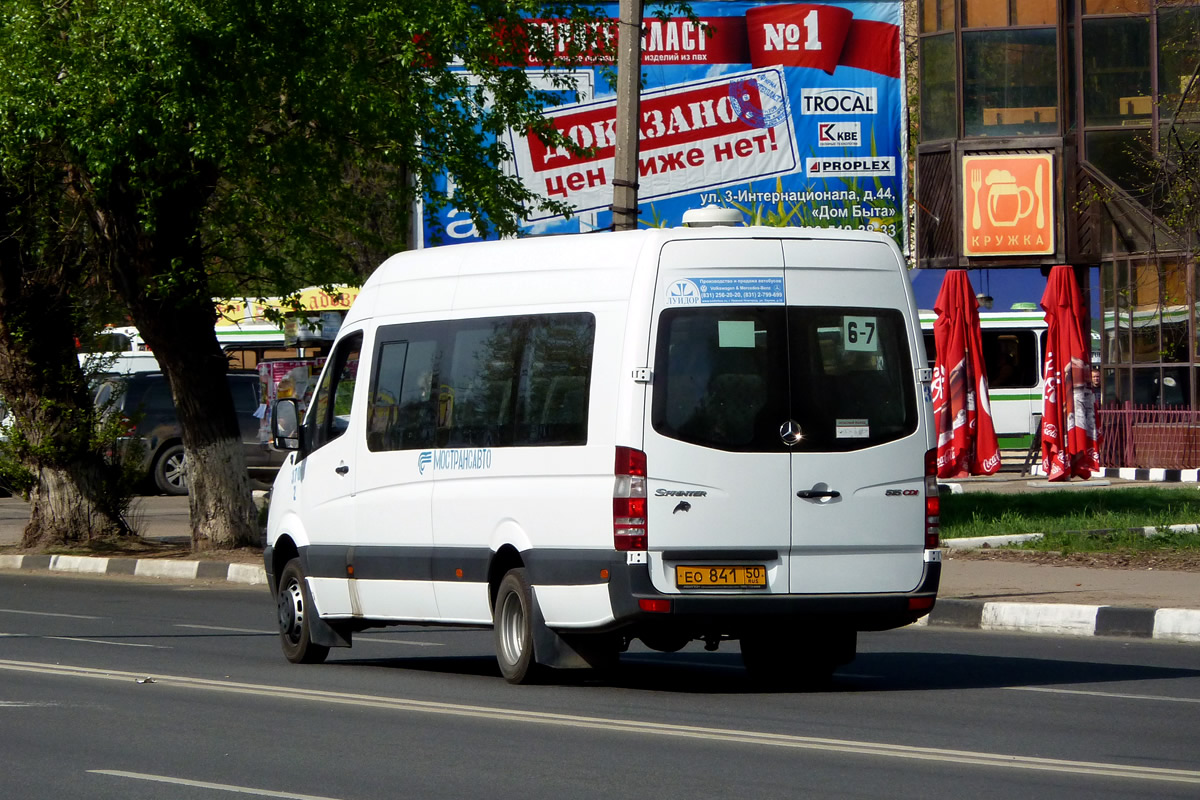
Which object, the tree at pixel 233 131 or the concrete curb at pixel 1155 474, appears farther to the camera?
the concrete curb at pixel 1155 474

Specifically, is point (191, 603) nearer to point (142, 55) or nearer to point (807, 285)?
point (142, 55)

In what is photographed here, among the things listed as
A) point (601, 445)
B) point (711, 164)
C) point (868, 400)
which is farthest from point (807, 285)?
point (711, 164)

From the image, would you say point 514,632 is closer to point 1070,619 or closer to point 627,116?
point 1070,619

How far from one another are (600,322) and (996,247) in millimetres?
25520

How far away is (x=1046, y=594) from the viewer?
14.4 meters

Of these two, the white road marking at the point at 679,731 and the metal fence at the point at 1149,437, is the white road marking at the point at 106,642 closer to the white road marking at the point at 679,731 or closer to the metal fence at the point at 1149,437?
the white road marking at the point at 679,731

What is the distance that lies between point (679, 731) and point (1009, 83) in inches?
1093

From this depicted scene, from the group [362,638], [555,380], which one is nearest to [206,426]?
[362,638]

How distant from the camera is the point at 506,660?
1000 cm

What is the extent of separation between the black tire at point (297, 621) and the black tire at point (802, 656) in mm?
2761

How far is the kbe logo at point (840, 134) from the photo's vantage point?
28.6 m

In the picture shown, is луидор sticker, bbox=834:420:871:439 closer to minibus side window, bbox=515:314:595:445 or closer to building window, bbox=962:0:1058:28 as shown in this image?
minibus side window, bbox=515:314:595:445

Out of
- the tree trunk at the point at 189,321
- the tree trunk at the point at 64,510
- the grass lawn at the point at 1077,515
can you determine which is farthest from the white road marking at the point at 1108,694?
the tree trunk at the point at 64,510

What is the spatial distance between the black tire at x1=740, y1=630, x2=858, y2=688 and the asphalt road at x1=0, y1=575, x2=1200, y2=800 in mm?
158
